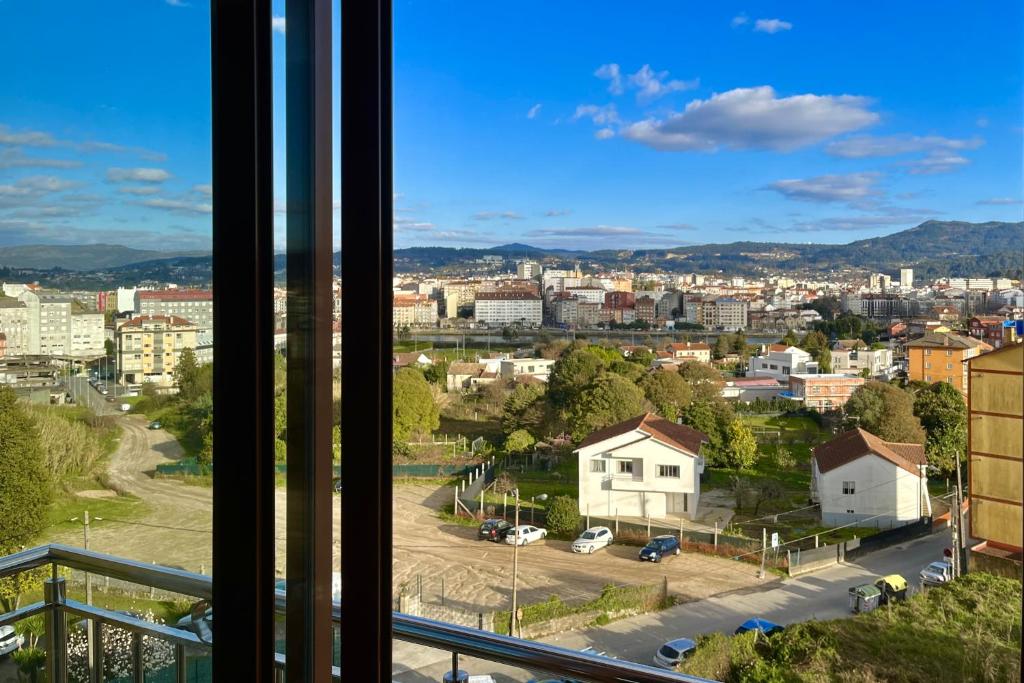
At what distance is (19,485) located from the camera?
93 centimetres

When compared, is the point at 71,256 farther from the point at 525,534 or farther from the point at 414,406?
the point at 525,534

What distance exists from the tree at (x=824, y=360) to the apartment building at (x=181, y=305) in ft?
5.35

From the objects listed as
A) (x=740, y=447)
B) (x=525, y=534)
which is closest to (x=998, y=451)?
(x=740, y=447)

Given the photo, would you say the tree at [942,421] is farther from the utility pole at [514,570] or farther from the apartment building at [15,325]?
the apartment building at [15,325]

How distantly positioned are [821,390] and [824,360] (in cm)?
8

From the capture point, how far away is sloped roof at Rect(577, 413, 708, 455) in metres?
2.13

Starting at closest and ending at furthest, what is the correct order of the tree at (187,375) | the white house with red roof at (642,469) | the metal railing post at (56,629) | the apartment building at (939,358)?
the tree at (187,375) → the metal railing post at (56,629) → the apartment building at (939,358) → the white house with red roof at (642,469)

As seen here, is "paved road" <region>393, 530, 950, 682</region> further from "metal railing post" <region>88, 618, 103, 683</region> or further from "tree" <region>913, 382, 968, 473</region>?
"metal railing post" <region>88, 618, 103, 683</region>

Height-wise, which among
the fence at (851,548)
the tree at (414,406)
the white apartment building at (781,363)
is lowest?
the fence at (851,548)

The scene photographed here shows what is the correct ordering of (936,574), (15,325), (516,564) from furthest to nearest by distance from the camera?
(516,564), (936,574), (15,325)

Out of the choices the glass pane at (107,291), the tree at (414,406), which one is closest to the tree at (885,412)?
the tree at (414,406)

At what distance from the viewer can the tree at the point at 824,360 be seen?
1.91 metres

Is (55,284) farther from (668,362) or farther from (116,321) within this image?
(668,362)

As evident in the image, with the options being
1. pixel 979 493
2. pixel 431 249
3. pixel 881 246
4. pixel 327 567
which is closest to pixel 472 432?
pixel 431 249
